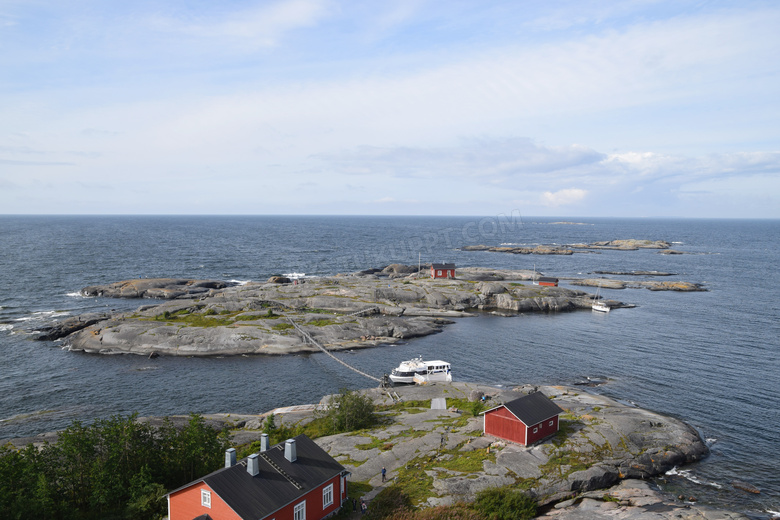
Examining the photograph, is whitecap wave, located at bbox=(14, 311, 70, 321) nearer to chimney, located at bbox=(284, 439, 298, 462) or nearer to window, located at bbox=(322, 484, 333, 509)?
chimney, located at bbox=(284, 439, 298, 462)

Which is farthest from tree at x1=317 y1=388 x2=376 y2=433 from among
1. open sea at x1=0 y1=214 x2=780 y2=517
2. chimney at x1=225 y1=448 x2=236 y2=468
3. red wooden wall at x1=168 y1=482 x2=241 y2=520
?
red wooden wall at x1=168 y1=482 x2=241 y2=520

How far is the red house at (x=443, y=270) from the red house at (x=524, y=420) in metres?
77.1

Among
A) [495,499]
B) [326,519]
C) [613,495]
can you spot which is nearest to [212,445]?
[326,519]

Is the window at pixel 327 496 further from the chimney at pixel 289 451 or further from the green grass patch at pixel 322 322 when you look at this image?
the green grass patch at pixel 322 322

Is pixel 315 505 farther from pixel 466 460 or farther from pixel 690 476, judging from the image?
pixel 690 476

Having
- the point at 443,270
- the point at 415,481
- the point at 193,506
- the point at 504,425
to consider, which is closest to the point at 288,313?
the point at 443,270

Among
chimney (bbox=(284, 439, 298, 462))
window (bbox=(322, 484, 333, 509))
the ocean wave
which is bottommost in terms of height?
the ocean wave

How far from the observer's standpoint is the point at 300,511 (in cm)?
2777

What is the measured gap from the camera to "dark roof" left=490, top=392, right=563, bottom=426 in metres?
37.8

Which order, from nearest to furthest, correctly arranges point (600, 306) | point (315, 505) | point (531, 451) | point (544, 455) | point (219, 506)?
point (219, 506) → point (315, 505) → point (544, 455) → point (531, 451) → point (600, 306)

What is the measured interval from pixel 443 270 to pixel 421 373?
59.3 metres

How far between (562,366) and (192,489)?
5149cm

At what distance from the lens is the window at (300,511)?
27.5m

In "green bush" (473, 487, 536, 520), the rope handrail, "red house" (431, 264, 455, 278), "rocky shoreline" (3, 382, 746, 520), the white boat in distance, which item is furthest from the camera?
"red house" (431, 264, 455, 278)
